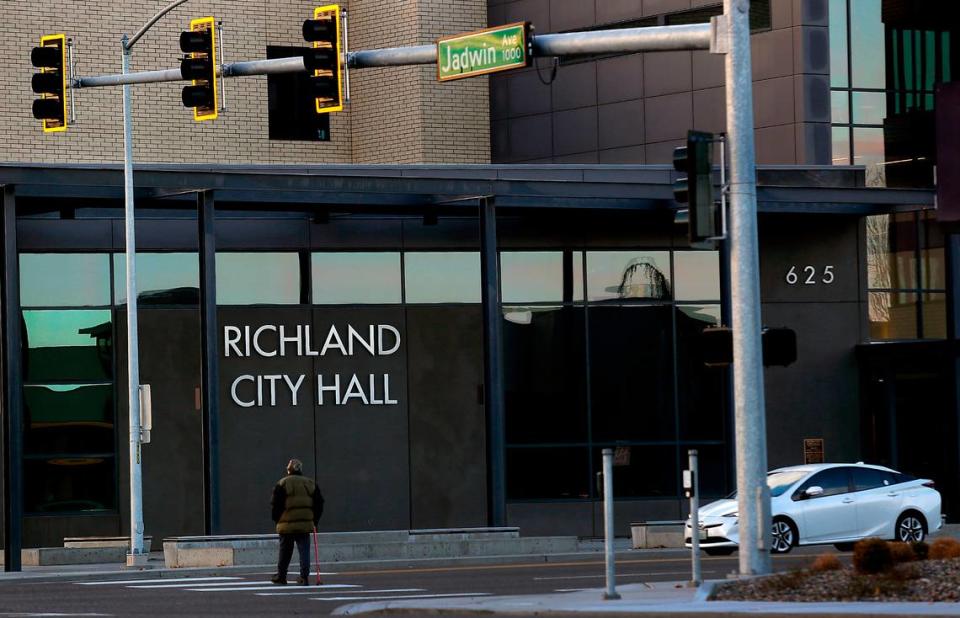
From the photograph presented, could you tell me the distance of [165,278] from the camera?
34.7 m

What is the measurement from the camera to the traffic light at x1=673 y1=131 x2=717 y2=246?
1845 centimetres

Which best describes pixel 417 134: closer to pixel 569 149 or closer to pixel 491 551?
pixel 569 149

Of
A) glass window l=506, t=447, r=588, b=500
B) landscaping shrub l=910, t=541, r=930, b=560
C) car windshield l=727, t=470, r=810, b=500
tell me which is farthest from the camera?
glass window l=506, t=447, r=588, b=500

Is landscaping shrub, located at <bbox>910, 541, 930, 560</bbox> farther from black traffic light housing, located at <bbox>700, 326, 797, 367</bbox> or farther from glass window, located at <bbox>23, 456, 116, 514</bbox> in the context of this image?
glass window, located at <bbox>23, 456, 116, 514</bbox>

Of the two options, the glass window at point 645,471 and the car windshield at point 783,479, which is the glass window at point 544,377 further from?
the car windshield at point 783,479

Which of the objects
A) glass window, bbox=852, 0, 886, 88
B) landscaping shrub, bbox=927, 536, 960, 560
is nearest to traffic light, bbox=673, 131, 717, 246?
landscaping shrub, bbox=927, 536, 960, 560

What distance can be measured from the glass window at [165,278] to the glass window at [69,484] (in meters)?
3.09

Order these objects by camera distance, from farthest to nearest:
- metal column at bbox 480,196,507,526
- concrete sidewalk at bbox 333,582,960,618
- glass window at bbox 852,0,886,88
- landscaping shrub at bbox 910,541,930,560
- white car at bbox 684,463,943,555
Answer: glass window at bbox 852,0,886,88
metal column at bbox 480,196,507,526
white car at bbox 684,463,943,555
landscaping shrub at bbox 910,541,930,560
concrete sidewalk at bbox 333,582,960,618

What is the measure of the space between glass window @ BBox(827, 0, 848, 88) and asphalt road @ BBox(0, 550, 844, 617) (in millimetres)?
12447

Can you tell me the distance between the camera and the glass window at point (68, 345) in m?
34.1

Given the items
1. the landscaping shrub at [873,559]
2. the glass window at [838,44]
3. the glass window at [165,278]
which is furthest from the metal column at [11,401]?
the glass window at [838,44]

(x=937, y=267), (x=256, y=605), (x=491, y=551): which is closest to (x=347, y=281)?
(x=491, y=551)

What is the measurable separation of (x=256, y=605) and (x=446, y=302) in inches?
641

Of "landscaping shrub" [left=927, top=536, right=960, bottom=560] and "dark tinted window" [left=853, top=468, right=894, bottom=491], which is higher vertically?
"dark tinted window" [left=853, top=468, right=894, bottom=491]
